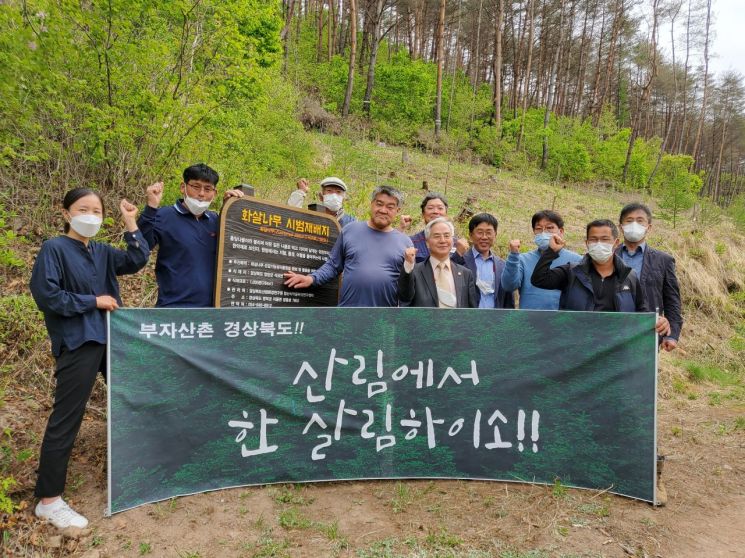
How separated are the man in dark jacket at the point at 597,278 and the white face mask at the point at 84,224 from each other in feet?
10.3

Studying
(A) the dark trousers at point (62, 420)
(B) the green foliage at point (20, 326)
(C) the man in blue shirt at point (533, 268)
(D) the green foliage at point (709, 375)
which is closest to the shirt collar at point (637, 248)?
(C) the man in blue shirt at point (533, 268)

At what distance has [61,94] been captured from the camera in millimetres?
5070

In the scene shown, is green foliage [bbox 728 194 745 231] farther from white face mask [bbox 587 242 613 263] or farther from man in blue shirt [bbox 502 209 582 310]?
white face mask [bbox 587 242 613 263]

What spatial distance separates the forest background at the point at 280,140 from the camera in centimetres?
471

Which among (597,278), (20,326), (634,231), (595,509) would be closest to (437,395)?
(595,509)

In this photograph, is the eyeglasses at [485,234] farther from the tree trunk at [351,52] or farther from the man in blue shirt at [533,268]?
the tree trunk at [351,52]

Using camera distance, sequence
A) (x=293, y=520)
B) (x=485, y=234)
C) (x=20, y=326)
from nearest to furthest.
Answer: (x=293, y=520) < (x=485, y=234) < (x=20, y=326)

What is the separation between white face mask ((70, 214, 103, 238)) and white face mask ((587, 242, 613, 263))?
344 centimetres

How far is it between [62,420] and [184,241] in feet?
4.54

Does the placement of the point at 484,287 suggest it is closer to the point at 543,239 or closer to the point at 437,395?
the point at 543,239

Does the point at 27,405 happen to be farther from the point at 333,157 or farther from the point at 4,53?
the point at 333,157

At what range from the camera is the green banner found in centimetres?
335

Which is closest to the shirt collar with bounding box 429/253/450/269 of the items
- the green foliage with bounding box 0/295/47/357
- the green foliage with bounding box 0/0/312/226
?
the green foliage with bounding box 0/0/312/226

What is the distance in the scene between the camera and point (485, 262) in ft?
14.0
